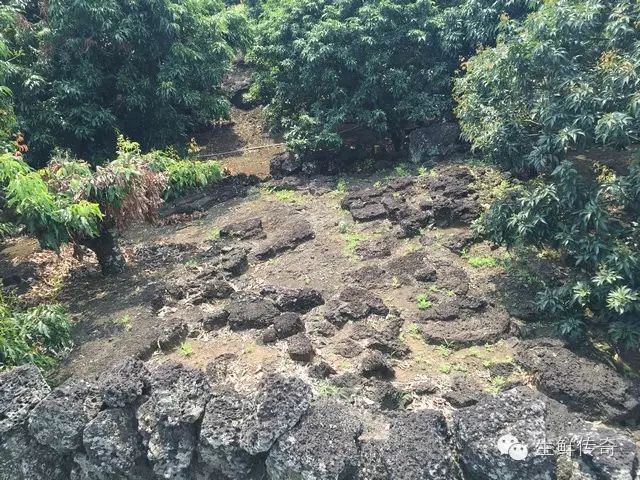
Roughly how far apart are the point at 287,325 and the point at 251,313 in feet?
2.03

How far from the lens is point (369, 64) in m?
12.1

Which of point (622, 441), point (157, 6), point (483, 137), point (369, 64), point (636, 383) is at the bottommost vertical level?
point (636, 383)

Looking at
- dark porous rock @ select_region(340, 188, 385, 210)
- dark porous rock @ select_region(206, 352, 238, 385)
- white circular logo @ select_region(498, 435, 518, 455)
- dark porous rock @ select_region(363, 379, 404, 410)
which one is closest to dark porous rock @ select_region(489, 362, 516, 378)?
dark porous rock @ select_region(363, 379, 404, 410)

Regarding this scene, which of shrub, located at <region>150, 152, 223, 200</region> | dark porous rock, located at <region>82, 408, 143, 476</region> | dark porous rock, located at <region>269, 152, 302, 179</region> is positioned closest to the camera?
dark porous rock, located at <region>82, 408, 143, 476</region>

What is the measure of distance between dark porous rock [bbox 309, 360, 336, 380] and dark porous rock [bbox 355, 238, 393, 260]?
2.86 m

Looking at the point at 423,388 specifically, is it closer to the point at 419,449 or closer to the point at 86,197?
the point at 419,449

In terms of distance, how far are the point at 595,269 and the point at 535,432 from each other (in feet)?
9.34

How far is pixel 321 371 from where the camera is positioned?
20.3 feet

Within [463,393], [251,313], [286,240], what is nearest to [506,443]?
[463,393]

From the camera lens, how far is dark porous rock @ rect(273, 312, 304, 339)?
697 centimetres

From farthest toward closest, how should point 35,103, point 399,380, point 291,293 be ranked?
point 35,103, point 291,293, point 399,380

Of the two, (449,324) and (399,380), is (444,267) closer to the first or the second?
(449,324)

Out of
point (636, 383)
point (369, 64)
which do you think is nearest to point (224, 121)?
point (369, 64)

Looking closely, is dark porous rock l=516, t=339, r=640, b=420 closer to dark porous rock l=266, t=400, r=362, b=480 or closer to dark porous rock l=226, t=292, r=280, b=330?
dark porous rock l=266, t=400, r=362, b=480
